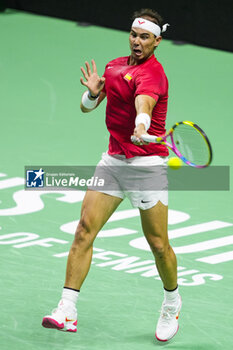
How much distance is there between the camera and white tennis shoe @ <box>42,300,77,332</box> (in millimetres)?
8758

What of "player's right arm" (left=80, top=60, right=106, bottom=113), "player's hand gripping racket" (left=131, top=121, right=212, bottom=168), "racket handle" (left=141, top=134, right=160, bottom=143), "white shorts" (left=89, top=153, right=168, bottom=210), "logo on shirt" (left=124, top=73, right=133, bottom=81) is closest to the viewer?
"racket handle" (left=141, top=134, right=160, bottom=143)

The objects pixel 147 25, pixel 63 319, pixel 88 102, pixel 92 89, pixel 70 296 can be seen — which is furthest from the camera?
pixel 88 102

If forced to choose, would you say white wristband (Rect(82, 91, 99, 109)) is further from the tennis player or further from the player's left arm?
the player's left arm

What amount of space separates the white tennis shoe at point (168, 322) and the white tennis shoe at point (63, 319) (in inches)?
31.2

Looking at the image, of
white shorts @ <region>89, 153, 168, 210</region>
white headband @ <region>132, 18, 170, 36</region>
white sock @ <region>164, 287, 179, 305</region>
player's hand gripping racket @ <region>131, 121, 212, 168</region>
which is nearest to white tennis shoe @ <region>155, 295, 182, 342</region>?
white sock @ <region>164, 287, 179, 305</region>

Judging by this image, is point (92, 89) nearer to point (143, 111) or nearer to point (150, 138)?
point (143, 111)

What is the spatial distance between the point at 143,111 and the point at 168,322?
1947 millimetres

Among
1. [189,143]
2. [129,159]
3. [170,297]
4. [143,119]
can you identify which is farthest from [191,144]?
[170,297]

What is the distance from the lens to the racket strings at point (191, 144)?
8461 mm

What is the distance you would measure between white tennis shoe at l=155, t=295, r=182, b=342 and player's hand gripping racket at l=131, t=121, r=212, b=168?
1500 millimetres

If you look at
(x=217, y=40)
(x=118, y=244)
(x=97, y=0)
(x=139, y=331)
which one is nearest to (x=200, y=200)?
(x=118, y=244)

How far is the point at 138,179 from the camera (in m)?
9.10

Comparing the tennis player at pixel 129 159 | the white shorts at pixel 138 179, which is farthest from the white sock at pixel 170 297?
the white shorts at pixel 138 179

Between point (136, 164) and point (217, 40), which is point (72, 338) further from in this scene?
point (217, 40)
